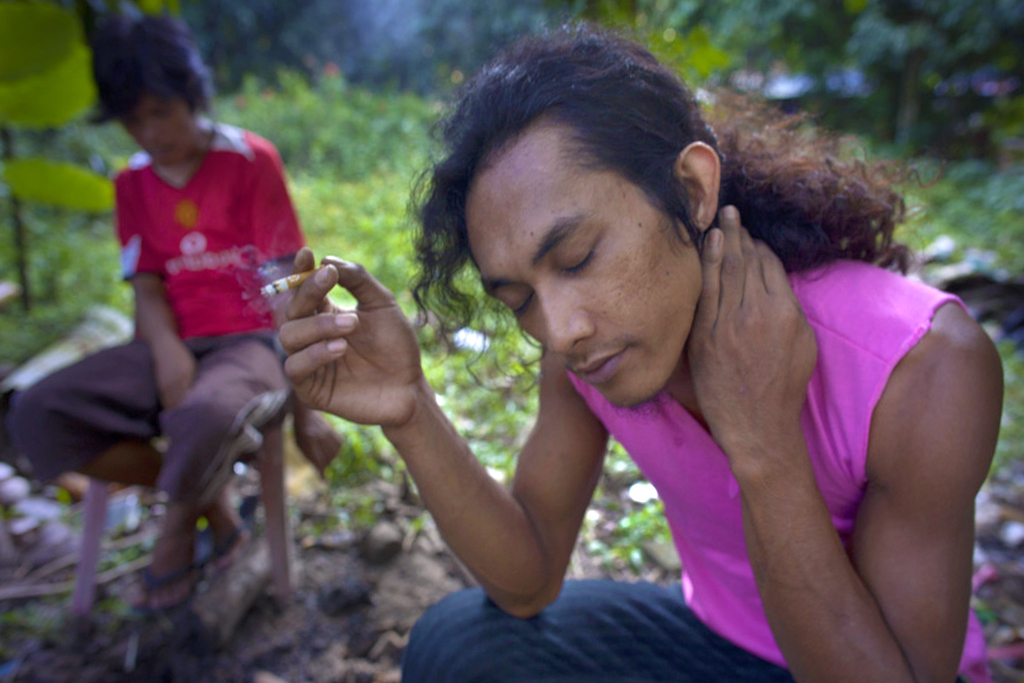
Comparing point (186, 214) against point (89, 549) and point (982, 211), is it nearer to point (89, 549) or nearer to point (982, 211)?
point (89, 549)

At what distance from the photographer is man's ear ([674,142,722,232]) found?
4.17 ft

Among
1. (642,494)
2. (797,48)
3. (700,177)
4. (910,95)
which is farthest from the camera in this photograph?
(797,48)

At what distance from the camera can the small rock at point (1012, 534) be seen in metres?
2.83

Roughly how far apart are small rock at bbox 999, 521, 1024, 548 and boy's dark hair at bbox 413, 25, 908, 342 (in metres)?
2.04

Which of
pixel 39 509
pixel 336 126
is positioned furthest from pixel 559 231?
pixel 336 126

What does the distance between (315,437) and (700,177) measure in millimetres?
1572

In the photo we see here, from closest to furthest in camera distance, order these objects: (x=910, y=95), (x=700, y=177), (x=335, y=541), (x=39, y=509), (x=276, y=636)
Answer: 1. (x=700, y=177)
2. (x=276, y=636)
3. (x=335, y=541)
4. (x=39, y=509)
5. (x=910, y=95)

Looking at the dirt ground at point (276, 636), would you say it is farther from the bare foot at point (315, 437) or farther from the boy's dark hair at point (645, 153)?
the boy's dark hair at point (645, 153)

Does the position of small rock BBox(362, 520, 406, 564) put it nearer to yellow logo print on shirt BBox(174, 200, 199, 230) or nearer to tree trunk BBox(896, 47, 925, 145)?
yellow logo print on shirt BBox(174, 200, 199, 230)

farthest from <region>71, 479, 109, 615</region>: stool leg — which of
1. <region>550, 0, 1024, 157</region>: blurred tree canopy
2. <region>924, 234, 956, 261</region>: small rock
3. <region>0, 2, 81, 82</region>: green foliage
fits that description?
<region>550, 0, 1024, 157</region>: blurred tree canopy

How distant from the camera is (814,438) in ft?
4.26

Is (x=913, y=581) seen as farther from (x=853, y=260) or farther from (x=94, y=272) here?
(x=94, y=272)

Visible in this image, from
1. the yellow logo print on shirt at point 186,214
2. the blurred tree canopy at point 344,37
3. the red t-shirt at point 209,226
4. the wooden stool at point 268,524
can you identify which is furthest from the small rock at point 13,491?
the blurred tree canopy at point 344,37

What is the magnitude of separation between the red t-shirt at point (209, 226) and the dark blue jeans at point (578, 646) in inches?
55.0
